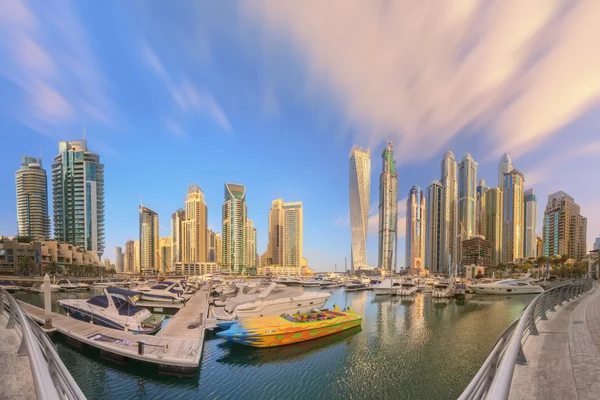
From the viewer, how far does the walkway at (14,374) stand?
4.37 metres

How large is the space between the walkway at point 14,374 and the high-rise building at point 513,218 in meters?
221

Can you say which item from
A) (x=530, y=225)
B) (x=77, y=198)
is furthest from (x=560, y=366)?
(x=530, y=225)

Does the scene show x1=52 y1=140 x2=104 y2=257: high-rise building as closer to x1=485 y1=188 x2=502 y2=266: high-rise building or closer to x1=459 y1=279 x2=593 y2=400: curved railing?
x1=459 y1=279 x2=593 y2=400: curved railing

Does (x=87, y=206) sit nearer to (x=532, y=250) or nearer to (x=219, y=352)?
(x=219, y=352)

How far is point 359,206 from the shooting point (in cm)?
17588

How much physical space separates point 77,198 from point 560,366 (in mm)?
149537

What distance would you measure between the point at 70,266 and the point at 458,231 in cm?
22591

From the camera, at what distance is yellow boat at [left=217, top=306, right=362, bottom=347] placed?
1912 cm

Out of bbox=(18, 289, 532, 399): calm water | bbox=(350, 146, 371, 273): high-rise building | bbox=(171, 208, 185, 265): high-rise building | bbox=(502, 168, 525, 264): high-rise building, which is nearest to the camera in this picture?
bbox=(18, 289, 532, 399): calm water

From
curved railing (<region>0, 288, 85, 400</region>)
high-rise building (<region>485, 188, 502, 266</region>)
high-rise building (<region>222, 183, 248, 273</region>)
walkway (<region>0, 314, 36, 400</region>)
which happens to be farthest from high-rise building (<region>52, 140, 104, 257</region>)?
high-rise building (<region>485, 188, 502, 266</region>)

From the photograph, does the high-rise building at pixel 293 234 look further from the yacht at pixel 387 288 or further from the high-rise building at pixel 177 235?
the yacht at pixel 387 288

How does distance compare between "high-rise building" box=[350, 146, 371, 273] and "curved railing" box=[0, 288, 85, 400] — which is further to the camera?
"high-rise building" box=[350, 146, 371, 273]

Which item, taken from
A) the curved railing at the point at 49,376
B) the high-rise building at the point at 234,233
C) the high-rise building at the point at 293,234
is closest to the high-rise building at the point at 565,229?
the high-rise building at the point at 293,234

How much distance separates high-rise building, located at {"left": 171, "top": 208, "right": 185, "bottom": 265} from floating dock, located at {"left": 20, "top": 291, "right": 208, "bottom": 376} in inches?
5624
